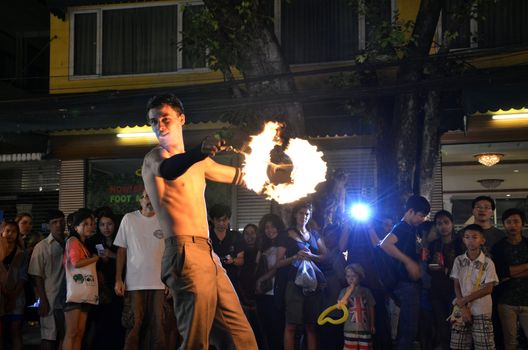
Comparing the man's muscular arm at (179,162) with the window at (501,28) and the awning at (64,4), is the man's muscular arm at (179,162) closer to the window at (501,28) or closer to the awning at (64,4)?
the window at (501,28)

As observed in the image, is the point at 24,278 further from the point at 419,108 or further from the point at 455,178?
the point at 455,178

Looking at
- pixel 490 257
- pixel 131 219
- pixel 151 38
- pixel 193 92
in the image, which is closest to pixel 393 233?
pixel 490 257

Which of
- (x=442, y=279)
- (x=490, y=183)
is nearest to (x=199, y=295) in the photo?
(x=442, y=279)

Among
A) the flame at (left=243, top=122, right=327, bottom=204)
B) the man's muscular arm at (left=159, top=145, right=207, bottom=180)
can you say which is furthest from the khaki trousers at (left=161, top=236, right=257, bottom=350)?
the flame at (left=243, top=122, right=327, bottom=204)

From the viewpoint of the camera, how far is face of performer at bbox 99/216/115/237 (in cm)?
819

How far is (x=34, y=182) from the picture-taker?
1383 centimetres

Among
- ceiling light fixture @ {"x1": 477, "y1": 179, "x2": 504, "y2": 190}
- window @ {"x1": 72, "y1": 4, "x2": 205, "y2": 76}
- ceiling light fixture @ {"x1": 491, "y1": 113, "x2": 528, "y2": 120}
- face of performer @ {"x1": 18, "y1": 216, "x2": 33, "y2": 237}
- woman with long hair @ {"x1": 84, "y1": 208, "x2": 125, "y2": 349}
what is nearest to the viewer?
woman with long hair @ {"x1": 84, "y1": 208, "x2": 125, "y2": 349}

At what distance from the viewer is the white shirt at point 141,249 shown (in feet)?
24.1

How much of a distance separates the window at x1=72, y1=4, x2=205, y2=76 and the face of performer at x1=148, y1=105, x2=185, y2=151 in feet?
29.0

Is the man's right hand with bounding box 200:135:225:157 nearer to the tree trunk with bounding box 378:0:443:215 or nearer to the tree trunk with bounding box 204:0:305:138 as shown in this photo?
the tree trunk with bounding box 204:0:305:138

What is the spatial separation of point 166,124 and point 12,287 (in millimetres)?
4807

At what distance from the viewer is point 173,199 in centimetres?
455

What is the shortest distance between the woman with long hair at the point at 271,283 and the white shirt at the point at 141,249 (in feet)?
4.29

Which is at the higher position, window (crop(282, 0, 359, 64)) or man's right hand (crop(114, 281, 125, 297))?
window (crop(282, 0, 359, 64))
